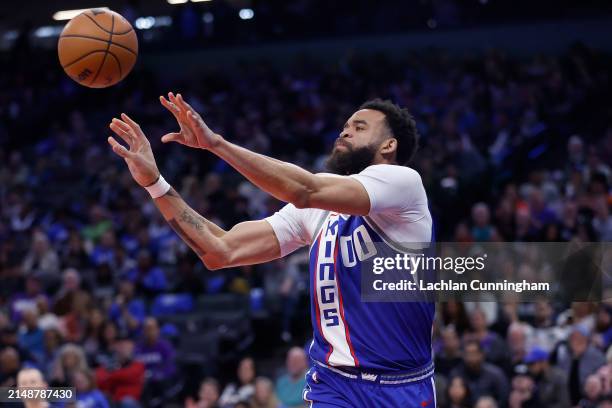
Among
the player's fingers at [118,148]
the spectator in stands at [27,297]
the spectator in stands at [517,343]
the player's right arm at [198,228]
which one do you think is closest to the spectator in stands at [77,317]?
the spectator in stands at [27,297]

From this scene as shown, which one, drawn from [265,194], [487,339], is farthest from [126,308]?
[487,339]

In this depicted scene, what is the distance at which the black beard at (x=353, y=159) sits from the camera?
17.3 feet

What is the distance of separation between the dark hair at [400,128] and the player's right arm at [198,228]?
883 mm

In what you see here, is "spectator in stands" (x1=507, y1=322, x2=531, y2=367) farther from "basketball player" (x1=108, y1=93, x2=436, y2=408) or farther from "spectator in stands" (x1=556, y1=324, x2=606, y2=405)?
"basketball player" (x1=108, y1=93, x2=436, y2=408)

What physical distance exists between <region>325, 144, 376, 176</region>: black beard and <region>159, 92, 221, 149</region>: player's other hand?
32.0 inches

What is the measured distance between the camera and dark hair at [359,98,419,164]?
17.8 feet

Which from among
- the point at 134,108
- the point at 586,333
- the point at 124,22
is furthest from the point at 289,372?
the point at 134,108

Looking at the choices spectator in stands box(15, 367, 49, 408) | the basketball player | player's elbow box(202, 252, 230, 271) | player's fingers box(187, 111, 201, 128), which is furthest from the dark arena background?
player's fingers box(187, 111, 201, 128)

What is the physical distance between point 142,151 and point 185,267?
30.7 feet

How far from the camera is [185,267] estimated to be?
47.8ft

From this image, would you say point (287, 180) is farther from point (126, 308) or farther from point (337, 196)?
point (126, 308)

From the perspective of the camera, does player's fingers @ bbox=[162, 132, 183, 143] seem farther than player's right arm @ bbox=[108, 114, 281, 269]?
No

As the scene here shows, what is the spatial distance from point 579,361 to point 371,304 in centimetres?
559

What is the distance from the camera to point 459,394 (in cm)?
996
